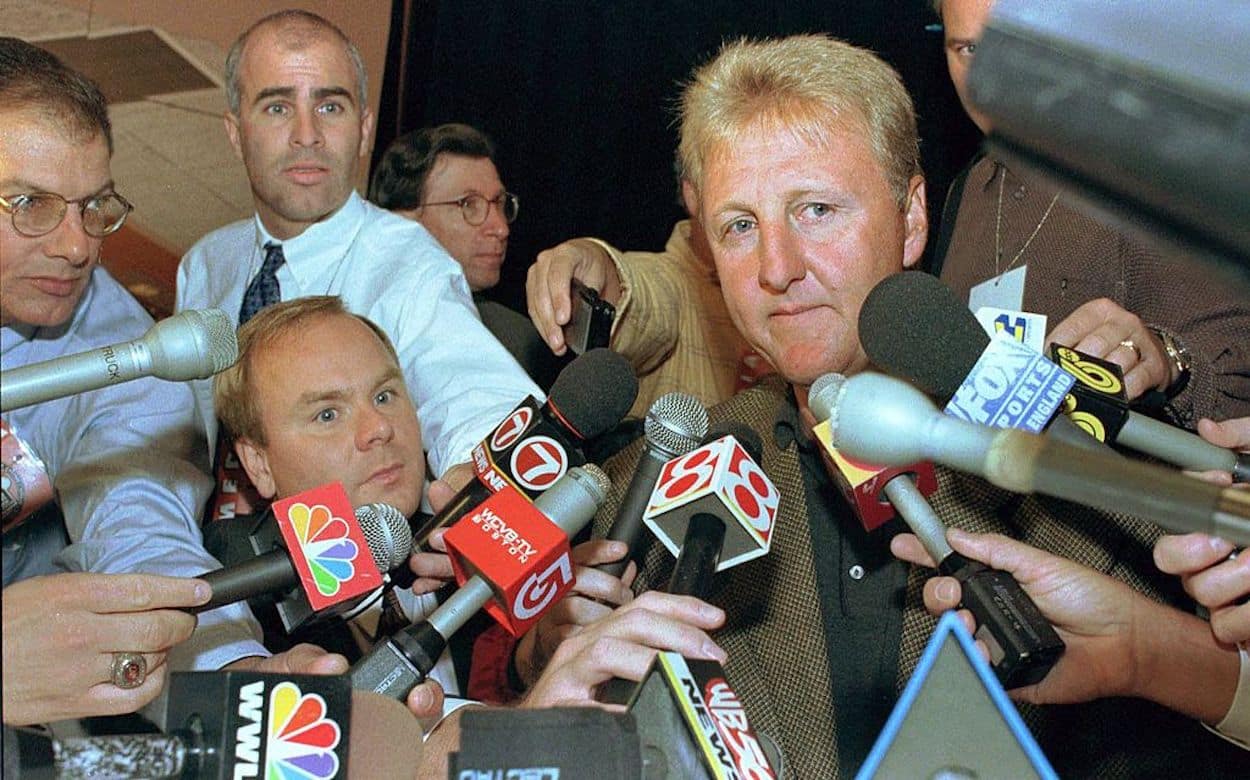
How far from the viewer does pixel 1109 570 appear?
149cm

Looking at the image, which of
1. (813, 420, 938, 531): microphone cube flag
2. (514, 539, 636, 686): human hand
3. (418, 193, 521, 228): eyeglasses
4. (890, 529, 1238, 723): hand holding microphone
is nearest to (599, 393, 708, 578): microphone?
(514, 539, 636, 686): human hand

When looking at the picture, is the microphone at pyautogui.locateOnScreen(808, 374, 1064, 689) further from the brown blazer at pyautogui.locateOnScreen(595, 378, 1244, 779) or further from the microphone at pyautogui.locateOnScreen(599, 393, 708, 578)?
the brown blazer at pyautogui.locateOnScreen(595, 378, 1244, 779)

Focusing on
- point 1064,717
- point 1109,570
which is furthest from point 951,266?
point 1064,717

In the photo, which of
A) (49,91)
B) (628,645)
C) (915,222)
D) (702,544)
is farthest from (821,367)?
(49,91)

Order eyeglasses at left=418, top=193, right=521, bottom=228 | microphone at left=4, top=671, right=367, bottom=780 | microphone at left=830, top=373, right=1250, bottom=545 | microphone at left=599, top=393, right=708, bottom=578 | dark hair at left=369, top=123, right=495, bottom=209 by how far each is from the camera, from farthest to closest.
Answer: eyeglasses at left=418, top=193, right=521, bottom=228
dark hair at left=369, top=123, right=495, bottom=209
microphone at left=599, top=393, right=708, bottom=578
microphone at left=4, top=671, right=367, bottom=780
microphone at left=830, top=373, right=1250, bottom=545

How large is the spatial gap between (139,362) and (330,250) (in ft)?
2.68

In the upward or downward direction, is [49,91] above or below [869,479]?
above

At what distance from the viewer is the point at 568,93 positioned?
2.68 meters

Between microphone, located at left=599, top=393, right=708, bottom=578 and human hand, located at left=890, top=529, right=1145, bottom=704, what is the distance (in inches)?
10.8

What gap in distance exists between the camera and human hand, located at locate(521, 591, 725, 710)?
1141 millimetres

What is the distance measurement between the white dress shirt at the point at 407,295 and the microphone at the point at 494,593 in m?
0.46

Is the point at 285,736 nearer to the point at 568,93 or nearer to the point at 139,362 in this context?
the point at 139,362

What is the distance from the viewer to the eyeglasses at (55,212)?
1.13m

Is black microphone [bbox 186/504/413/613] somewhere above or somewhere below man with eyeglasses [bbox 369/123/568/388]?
above
